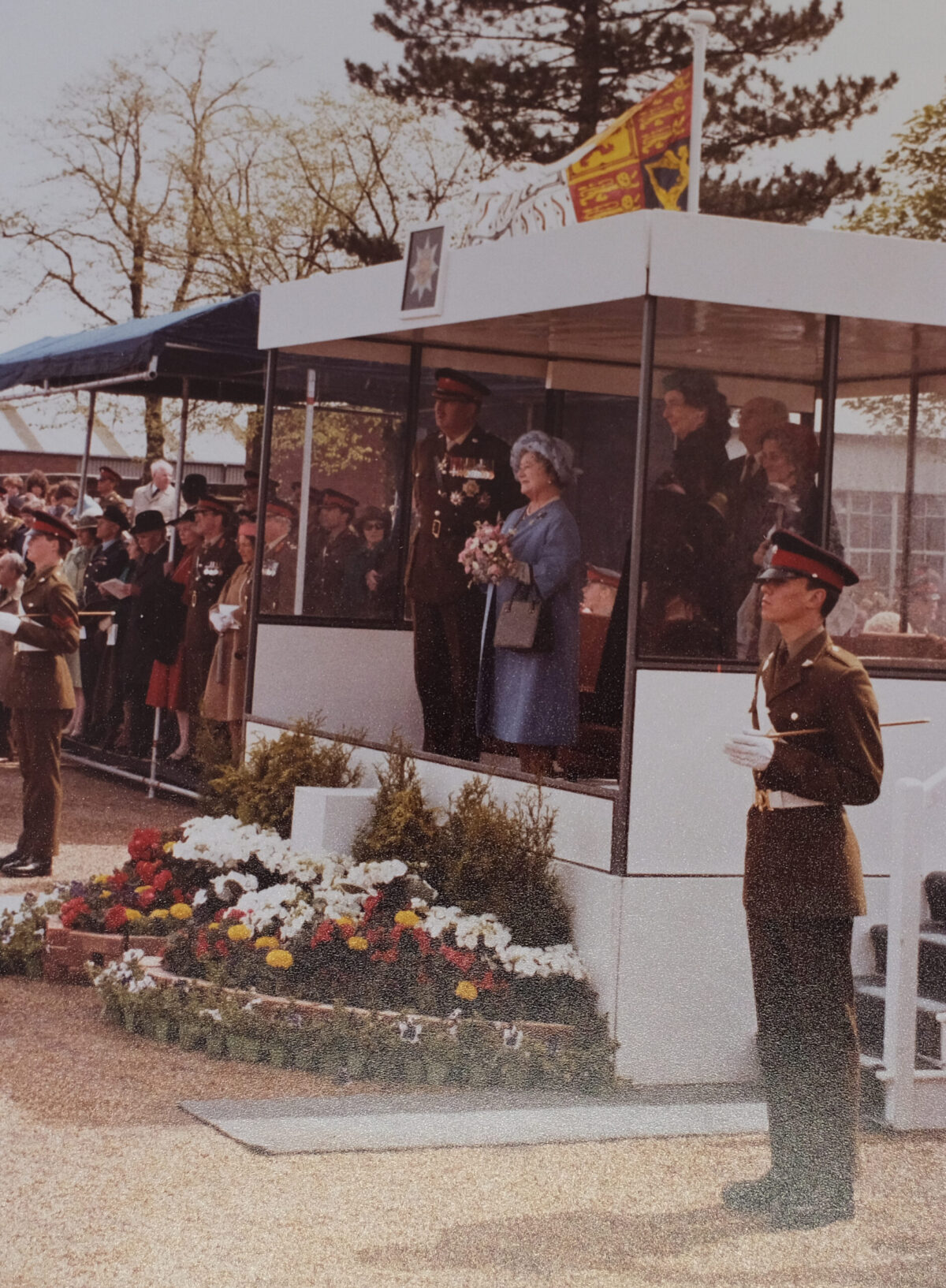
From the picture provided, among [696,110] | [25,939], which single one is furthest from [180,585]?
[696,110]

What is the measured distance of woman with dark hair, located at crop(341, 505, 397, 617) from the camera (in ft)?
30.9

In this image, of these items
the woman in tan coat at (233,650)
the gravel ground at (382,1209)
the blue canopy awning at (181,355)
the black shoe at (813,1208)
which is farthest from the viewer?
the blue canopy awning at (181,355)

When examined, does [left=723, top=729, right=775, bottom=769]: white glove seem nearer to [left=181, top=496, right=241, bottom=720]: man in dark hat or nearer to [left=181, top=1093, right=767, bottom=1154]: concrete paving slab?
[left=181, top=1093, right=767, bottom=1154]: concrete paving slab

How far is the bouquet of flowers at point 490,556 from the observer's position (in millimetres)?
7191

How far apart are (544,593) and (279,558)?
3.24 m

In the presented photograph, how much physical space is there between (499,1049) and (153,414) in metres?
20.1

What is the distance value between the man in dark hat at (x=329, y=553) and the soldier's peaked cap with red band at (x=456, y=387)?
1.68 metres

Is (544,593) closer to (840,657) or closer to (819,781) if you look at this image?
(840,657)

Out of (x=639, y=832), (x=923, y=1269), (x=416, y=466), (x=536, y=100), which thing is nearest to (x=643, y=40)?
(x=536, y=100)

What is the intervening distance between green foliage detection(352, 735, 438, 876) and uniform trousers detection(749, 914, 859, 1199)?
2047 mm

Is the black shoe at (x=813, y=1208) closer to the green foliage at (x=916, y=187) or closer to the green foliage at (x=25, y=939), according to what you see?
the green foliage at (x=25, y=939)

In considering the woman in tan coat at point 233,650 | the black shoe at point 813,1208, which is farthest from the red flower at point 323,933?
the woman in tan coat at point 233,650

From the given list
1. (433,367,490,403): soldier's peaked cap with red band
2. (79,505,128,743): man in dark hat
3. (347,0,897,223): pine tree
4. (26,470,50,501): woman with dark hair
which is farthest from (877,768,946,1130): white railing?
(347,0,897,223): pine tree

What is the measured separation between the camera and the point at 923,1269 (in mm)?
4250
